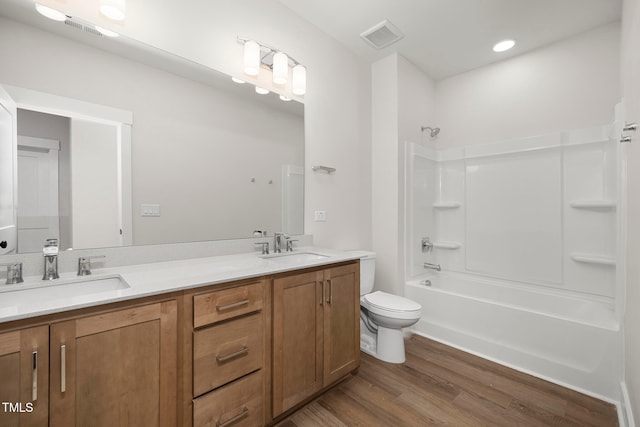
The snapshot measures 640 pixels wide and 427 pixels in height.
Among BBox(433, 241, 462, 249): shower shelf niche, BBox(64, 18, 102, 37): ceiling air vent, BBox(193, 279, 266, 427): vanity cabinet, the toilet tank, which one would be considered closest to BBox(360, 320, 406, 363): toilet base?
the toilet tank

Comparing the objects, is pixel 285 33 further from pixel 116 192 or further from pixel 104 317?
pixel 104 317

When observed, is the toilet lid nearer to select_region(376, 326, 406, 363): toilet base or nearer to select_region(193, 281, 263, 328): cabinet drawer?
select_region(376, 326, 406, 363): toilet base

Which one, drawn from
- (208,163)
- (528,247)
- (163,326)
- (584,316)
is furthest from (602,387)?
(208,163)

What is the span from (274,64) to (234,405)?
2.08m

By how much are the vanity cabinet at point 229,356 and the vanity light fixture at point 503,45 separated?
2909mm

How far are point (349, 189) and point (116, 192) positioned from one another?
1.78 m

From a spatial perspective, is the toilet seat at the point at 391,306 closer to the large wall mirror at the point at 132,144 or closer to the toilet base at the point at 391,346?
the toilet base at the point at 391,346

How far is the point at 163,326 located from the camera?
1028 mm

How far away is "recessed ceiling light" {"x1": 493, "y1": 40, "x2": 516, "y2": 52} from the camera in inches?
96.7

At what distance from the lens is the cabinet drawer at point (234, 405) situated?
3.70 ft

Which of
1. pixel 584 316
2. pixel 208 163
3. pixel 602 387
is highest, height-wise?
pixel 208 163

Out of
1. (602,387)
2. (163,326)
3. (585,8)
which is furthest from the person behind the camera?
(585,8)

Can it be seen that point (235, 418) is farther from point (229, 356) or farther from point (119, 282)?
point (119, 282)

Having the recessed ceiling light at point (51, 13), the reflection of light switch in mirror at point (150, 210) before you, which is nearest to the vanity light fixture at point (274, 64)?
the recessed ceiling light at point (51, 13)
